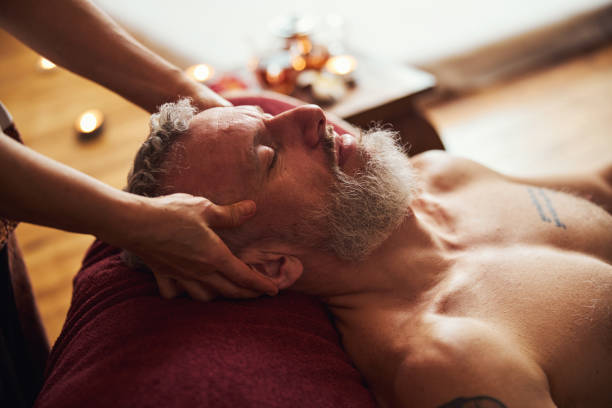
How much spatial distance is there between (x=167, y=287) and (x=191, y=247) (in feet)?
0.69

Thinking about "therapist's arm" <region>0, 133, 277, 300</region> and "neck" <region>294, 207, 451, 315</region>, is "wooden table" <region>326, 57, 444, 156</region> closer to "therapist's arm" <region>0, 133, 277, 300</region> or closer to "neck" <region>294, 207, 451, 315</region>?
"neck" <region>294, 207, 451, 315</region>

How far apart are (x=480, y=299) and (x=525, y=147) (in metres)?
1.79

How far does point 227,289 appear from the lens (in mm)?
969

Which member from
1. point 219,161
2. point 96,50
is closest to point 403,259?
point 219,161

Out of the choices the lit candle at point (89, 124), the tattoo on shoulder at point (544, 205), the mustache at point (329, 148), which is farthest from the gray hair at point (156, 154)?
the lit candle at point (89, 124)

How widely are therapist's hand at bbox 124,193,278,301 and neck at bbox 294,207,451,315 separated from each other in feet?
0.58

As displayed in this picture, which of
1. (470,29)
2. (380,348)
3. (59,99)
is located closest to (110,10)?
(59,99)

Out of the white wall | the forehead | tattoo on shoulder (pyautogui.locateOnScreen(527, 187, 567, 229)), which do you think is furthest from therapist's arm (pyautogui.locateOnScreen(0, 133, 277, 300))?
the white wall

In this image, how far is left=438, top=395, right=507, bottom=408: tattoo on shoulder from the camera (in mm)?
831

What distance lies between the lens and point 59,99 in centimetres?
374

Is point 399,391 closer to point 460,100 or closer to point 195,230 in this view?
point 195,230

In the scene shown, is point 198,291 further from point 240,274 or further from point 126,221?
point 126,221

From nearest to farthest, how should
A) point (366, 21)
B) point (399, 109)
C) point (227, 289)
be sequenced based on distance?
point (227, 289)
point (399, 109)
point (366, 21)

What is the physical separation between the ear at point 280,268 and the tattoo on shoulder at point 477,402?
0.44m
